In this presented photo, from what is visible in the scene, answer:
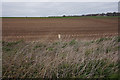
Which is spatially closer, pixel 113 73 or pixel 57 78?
pixel 57 78

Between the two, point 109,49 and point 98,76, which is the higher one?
point 109,49

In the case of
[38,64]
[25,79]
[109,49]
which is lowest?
[25,79]

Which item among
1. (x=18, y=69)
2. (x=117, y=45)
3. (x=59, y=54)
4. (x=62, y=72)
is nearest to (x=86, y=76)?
(x=62, y=72)

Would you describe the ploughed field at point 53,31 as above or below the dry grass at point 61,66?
A: above

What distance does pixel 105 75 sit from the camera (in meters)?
4.38

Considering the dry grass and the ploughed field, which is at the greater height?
the ploughed field

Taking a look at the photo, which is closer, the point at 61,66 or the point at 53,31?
the point at 61,66

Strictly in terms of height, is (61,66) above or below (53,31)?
below

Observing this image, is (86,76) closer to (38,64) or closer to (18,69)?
(38,64)

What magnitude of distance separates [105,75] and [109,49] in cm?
250

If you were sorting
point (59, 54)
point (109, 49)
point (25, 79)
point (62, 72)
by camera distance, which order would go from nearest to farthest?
point (25, 79) < point (62, 72) < point (59, 54) < point (109, 49)

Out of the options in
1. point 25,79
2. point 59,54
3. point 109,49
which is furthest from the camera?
point 109,49

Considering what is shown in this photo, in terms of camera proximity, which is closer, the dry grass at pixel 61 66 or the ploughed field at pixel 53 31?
the dry grass at pixel 61 66

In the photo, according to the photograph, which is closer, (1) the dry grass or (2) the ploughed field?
(1) the dry grass
